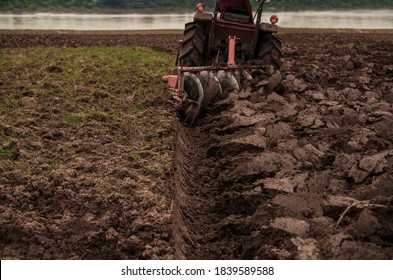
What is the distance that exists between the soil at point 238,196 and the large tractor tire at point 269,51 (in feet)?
5.84

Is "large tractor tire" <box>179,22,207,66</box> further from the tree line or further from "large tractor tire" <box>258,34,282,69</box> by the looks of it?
the tree line

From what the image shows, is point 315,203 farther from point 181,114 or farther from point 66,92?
point 66,92

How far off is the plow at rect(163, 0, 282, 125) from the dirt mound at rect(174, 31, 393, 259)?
0.30 meters

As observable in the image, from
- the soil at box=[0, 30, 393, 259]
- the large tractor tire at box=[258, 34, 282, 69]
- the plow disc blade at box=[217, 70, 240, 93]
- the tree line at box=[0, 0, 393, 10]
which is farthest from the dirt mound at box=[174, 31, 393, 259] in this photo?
the tree line at box=[0, 0, 393, 10]

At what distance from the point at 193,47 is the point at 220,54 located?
668 mm

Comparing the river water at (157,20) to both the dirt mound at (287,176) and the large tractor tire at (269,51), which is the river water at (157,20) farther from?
the dirt mound at (287,176)

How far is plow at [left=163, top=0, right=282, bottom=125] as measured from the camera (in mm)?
9141

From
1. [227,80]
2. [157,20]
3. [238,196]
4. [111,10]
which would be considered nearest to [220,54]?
[227,80]

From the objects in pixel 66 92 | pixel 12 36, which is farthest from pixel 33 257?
pixel 12 36

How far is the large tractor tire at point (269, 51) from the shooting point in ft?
35.3

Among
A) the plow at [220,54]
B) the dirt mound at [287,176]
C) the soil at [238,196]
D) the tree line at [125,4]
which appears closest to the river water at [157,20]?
the tree line at [125,4]

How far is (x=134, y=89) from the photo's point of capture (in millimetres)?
10984

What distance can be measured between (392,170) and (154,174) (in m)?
2.30

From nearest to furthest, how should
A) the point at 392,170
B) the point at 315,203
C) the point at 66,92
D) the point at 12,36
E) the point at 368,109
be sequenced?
the point at 315,203, the point at 392,170, the point at 368,109, the point at 66,92, the point at 12,36
